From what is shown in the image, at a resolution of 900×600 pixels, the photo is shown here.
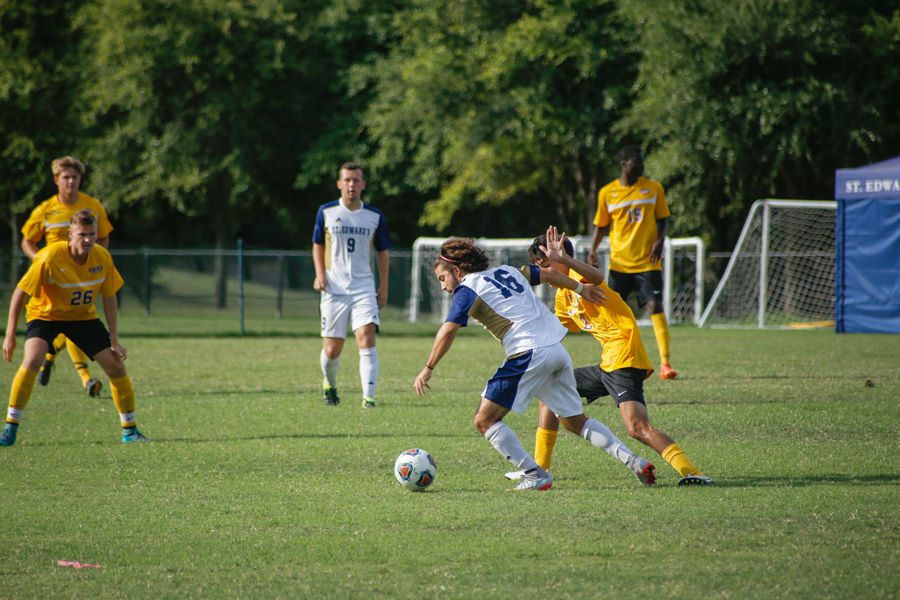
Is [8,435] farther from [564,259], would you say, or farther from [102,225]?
[564,259]

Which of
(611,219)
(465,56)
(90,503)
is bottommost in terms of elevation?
(90,503)

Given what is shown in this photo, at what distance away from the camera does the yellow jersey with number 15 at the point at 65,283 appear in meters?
8.49

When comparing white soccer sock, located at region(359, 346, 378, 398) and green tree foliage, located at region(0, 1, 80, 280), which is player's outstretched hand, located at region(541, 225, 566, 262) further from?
green tree foliage, located at region(0, 1, 80, 280)

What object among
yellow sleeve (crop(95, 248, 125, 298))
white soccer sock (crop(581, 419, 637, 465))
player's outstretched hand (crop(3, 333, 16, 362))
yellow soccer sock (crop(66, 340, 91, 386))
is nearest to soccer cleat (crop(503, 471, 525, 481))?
white soccer sock (crop(581, 419, 637, 465))

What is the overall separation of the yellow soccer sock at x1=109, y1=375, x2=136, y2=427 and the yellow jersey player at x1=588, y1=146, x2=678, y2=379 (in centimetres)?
532

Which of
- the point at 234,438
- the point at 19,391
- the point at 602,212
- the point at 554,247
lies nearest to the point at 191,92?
the point at 602,212

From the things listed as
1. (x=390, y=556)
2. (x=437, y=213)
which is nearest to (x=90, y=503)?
(x=390, y=556)

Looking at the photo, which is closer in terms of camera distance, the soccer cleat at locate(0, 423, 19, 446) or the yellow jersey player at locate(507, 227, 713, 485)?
the yellow jersey player at locate(507, 227, 713, 485)

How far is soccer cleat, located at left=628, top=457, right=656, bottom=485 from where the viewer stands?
6691mm

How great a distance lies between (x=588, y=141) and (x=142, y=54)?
14.1 metres

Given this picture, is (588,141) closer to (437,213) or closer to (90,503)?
(437,213)

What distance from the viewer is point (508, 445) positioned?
6676mm

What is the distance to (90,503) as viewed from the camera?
21.4ft

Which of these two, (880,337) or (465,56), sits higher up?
(465,56)
